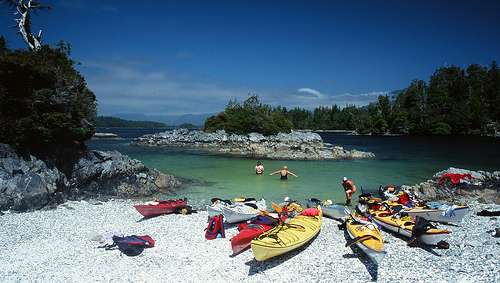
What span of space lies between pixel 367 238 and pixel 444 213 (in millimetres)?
5622

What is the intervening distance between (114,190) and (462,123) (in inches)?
4830

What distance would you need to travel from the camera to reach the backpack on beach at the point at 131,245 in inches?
462

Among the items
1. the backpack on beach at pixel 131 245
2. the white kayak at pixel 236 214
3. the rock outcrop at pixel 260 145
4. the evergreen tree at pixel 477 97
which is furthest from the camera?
the evergreen tree at pixel 477 97

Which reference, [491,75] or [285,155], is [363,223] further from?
[491,75]

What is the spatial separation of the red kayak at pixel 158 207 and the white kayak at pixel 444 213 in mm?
10442

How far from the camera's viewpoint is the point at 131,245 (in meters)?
11.9

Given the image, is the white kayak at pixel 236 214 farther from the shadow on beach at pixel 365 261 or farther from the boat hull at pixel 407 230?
the boat hull at pixel 407 230

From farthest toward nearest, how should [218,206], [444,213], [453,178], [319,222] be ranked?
1. [453,178]
2. [218,206]
3. [444,213]
4. [319,222]

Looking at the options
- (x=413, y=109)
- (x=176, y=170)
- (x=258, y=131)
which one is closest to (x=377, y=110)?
(x=413, y=109)

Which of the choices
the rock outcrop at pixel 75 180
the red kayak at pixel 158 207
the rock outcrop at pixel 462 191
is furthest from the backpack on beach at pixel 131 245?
the rock outcrop at pixel 462 191

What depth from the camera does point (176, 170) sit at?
33406 mm

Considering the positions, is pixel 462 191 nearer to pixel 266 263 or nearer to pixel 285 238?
pixel 285 238

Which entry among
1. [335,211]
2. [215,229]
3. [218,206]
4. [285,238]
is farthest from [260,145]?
[285,238]

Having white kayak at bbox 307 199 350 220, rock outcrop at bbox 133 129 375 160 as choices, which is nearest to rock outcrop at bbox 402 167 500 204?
white kayak at bbox 307 199 350 220
